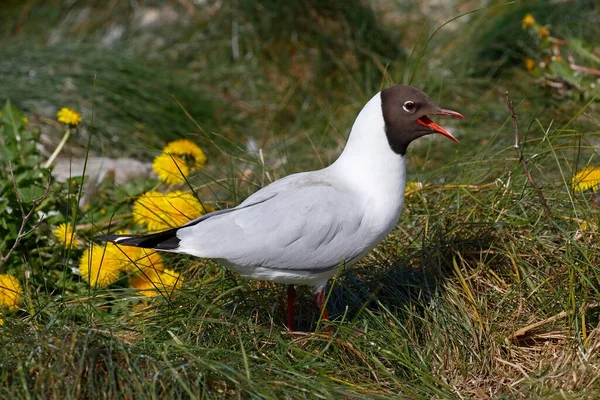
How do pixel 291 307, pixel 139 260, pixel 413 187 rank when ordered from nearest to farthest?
pixel 291 307 → pixel 139 260 → pixel 413 187

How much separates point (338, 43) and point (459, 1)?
67.8 inches

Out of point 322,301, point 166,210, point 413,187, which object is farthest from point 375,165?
point 166,210

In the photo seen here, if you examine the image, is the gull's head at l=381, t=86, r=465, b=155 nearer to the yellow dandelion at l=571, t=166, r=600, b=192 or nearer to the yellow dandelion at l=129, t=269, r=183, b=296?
the yellow dandelion at l=571, t=166, r=600, b=192

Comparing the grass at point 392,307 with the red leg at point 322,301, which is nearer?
the grass at point 392,307

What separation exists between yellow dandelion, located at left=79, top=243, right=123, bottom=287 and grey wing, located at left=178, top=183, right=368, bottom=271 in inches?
23.1

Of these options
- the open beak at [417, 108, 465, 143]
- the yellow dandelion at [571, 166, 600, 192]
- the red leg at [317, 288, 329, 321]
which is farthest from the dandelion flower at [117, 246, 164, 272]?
the yellow dandelion at [571, 166, 600, 192]

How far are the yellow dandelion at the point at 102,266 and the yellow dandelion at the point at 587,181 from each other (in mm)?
1884

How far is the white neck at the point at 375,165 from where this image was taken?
3.18 m

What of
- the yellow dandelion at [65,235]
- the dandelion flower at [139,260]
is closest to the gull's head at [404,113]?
the dandelion flower at [139,260]

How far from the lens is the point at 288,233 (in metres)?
3.05

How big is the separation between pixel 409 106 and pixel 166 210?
1.23 metres

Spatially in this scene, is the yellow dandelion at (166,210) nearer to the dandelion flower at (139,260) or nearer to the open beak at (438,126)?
the dandelion flower at (139,260)

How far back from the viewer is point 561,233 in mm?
3508

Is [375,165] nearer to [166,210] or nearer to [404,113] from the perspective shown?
[404,113]
